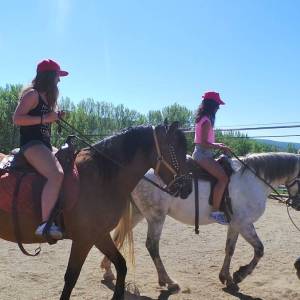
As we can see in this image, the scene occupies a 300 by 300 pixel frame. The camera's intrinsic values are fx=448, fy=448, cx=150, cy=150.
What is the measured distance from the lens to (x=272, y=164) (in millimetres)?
6766

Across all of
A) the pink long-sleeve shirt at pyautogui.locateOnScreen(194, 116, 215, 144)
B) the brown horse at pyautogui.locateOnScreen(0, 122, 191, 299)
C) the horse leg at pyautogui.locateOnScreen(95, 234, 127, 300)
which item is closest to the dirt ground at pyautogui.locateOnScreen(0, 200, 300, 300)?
the horse leg at pyautogui.locateOnScreen(95, 234, 127, 300)

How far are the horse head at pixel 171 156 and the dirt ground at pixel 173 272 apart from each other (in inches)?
74.0

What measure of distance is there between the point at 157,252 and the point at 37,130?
2893 millimetres

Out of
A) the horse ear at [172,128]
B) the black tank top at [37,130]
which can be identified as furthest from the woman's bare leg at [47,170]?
the horse ear at [172,128]

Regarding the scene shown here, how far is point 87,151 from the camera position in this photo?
4.68 meters

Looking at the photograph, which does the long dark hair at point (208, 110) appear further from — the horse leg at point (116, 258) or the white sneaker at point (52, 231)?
the white sneaker at point (52, 231)

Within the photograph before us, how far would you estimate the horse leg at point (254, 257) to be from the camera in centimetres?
615

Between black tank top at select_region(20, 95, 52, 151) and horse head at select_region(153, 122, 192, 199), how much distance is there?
1109 millimetres

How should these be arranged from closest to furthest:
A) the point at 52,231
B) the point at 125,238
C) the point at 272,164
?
the point at 52,231 < the point at 125,238 < the point at 272,164

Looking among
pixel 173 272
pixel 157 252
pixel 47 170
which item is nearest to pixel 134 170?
pixel 47 170

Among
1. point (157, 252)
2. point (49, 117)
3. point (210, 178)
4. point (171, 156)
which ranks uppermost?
point (49, 117)

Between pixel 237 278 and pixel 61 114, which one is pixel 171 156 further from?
pixel 237 278

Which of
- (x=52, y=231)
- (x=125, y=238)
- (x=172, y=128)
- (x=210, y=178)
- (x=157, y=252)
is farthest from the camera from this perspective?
(x=210, y=178)

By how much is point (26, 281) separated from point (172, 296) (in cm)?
192
